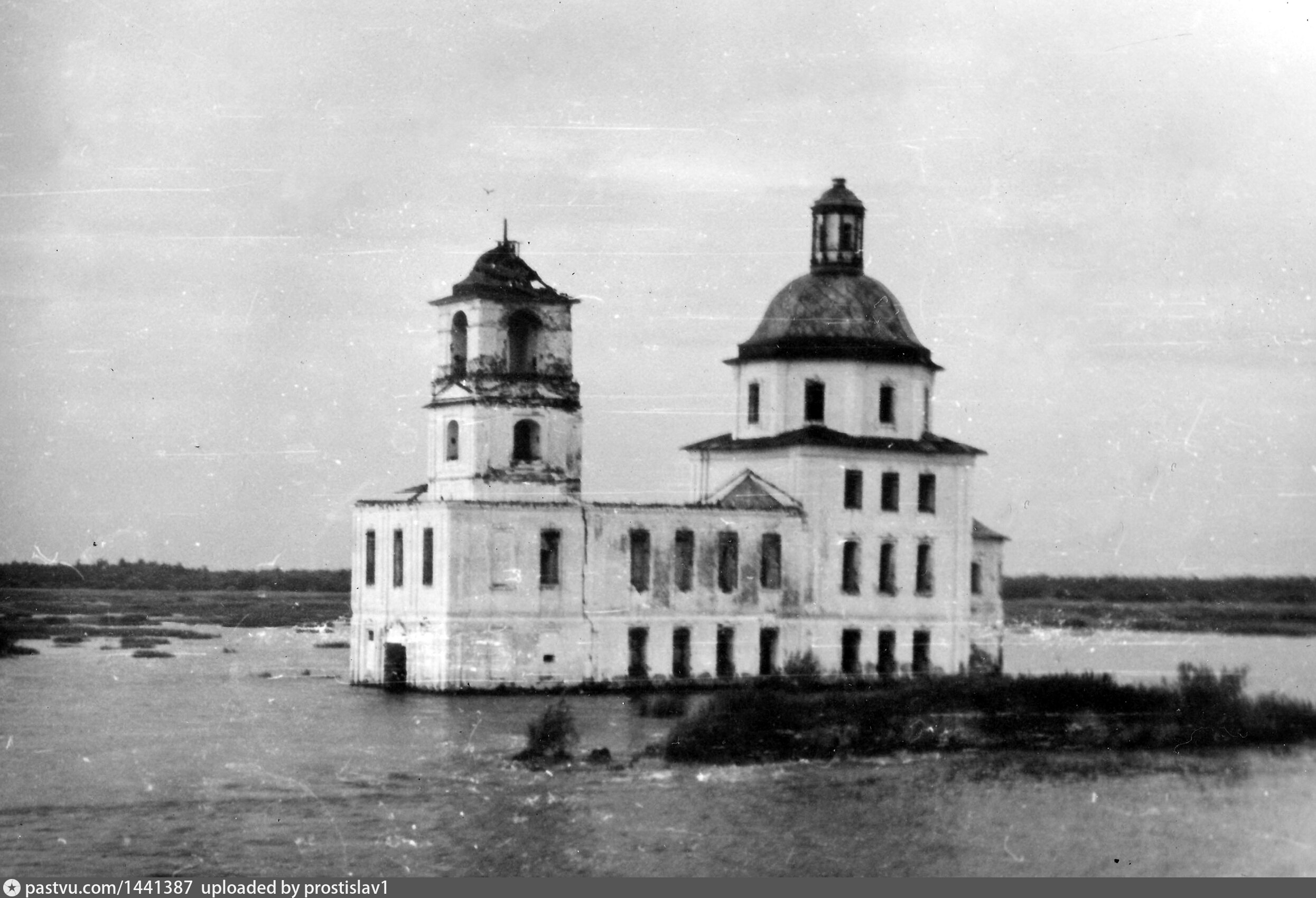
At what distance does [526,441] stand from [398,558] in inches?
151

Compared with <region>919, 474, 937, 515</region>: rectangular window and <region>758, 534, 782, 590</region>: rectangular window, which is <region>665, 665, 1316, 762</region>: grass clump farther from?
<region>919, 474, 937, 515</region>: rectangular window

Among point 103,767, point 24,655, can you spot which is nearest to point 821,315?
point 24,655

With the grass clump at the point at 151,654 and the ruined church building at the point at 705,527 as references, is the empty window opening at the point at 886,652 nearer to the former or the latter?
the ruined church building at the point at 705,527

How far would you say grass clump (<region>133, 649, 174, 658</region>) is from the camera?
5538 centimetres

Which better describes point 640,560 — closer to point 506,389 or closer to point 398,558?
point 506,389

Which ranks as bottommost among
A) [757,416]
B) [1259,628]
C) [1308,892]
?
[1308,892]

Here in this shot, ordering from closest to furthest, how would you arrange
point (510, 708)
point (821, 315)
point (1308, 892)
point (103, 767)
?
point (1308, 892), point (103, 767), point (510, 708), point (821, 315)

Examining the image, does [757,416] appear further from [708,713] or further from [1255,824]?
[1255,824]

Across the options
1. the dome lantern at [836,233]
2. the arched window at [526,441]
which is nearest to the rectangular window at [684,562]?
the arched window at [526,441]

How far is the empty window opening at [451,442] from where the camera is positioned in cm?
5175

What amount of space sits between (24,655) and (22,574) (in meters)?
14.9

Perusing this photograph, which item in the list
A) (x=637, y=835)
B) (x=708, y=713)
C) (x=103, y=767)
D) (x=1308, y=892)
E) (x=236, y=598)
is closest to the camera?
(x=1308, y=892)

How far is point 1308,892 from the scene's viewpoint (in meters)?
29.4

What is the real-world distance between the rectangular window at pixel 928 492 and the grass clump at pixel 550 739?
1649cm
